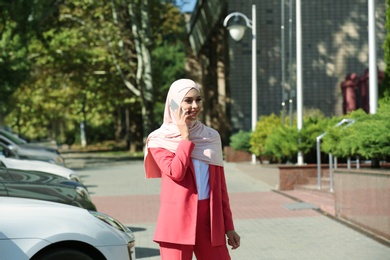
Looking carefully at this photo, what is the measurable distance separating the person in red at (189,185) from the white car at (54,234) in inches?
51.3

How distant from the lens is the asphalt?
10828 mm

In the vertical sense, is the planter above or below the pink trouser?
above

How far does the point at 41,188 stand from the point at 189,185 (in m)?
4.96

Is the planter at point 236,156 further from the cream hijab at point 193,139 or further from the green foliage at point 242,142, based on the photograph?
the cream hijab at point 193,139

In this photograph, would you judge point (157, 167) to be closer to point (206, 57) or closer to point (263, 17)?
point (263, 17)

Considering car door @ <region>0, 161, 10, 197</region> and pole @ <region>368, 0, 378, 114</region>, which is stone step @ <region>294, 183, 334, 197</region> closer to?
pole @ <region>368, 0, 378, 114</region>

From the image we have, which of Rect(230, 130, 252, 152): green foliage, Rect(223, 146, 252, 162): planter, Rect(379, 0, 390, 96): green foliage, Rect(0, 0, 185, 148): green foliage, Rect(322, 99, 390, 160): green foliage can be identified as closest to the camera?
Rect(322, 99, 390, 160): green foliage

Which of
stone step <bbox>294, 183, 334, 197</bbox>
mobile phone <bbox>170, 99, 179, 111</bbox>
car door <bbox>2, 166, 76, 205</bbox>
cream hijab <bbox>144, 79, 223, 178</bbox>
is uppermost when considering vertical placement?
mobile phone <bbox>170, 99, 179, 111</bbox>

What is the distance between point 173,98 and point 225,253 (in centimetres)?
96

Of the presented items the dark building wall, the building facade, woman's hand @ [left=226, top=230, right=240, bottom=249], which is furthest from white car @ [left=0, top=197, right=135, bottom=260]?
the dark building wall

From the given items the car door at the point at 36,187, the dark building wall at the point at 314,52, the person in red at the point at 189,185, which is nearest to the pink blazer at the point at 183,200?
the person in red at the point at 189,185

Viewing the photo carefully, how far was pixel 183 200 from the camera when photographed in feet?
17.7

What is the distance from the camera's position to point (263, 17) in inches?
1387

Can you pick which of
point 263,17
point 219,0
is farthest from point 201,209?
point 219,0
